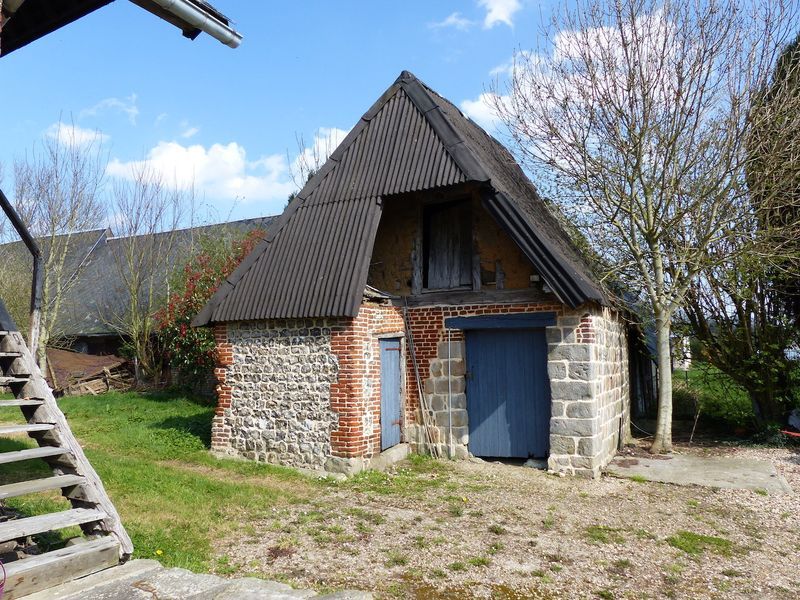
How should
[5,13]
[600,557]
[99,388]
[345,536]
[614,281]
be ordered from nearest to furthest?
[5,13], [600,557], [345,536], [614,281], [99,388]

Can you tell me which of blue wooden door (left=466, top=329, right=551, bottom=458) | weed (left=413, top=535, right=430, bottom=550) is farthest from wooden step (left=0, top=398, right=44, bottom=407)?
blue wooden door (left=466, top=329, right=551, bottom=458)

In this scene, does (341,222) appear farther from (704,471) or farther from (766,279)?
(766,279)

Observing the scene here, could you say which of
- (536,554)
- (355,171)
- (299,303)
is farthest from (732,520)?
(355,171)

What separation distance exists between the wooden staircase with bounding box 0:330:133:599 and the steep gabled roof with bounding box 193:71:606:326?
4.52 metres

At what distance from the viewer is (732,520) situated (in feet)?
21.7

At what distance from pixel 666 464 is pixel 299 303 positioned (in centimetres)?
638

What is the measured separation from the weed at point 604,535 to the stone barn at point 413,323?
2134 millimetres

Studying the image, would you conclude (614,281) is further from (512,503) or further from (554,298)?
(512,503)

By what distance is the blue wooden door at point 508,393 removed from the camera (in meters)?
8.98

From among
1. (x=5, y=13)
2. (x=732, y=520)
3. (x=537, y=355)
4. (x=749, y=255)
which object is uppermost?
(x=5, y=13)

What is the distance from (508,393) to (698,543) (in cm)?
372

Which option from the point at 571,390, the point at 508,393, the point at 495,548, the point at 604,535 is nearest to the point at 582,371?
the point at 571,390

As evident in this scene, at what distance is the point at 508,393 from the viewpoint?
30.1ft

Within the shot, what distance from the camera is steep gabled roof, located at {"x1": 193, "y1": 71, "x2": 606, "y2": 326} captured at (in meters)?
8.57
